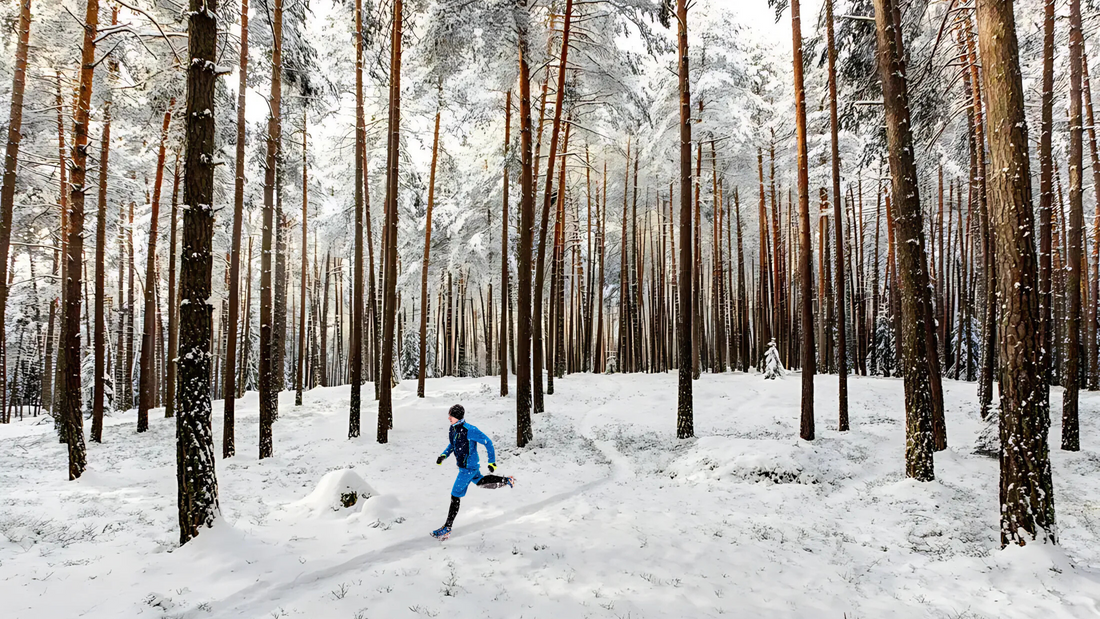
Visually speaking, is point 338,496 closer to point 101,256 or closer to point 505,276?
point 101,256

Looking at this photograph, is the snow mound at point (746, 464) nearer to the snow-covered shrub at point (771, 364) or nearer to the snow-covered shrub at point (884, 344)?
the snow-covered shrub at point (771, 364)

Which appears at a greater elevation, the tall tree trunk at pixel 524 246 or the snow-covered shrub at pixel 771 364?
the tall tree trunk at pixel 524 246

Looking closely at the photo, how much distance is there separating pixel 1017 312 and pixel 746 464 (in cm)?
504

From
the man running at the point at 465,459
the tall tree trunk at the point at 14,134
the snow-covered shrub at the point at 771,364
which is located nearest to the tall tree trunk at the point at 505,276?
the man running at the point at 465,459

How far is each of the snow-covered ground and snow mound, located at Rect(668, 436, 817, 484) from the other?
0.04m

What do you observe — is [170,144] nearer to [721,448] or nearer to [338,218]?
[338,218]

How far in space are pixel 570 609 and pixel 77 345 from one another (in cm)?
1068

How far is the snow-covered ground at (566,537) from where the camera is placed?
466 centimetres

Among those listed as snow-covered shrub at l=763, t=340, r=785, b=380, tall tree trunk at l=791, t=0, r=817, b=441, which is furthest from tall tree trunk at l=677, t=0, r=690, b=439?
snow-covered shrub at l=763, t=340, r=785, b=380

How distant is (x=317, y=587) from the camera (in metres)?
4.94

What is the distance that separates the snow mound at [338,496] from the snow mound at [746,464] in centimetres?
556

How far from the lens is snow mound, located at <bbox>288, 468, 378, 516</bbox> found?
23.7 ft

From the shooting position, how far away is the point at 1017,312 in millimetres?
5477

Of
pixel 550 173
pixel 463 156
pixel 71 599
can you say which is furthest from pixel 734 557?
pixel 463 156
